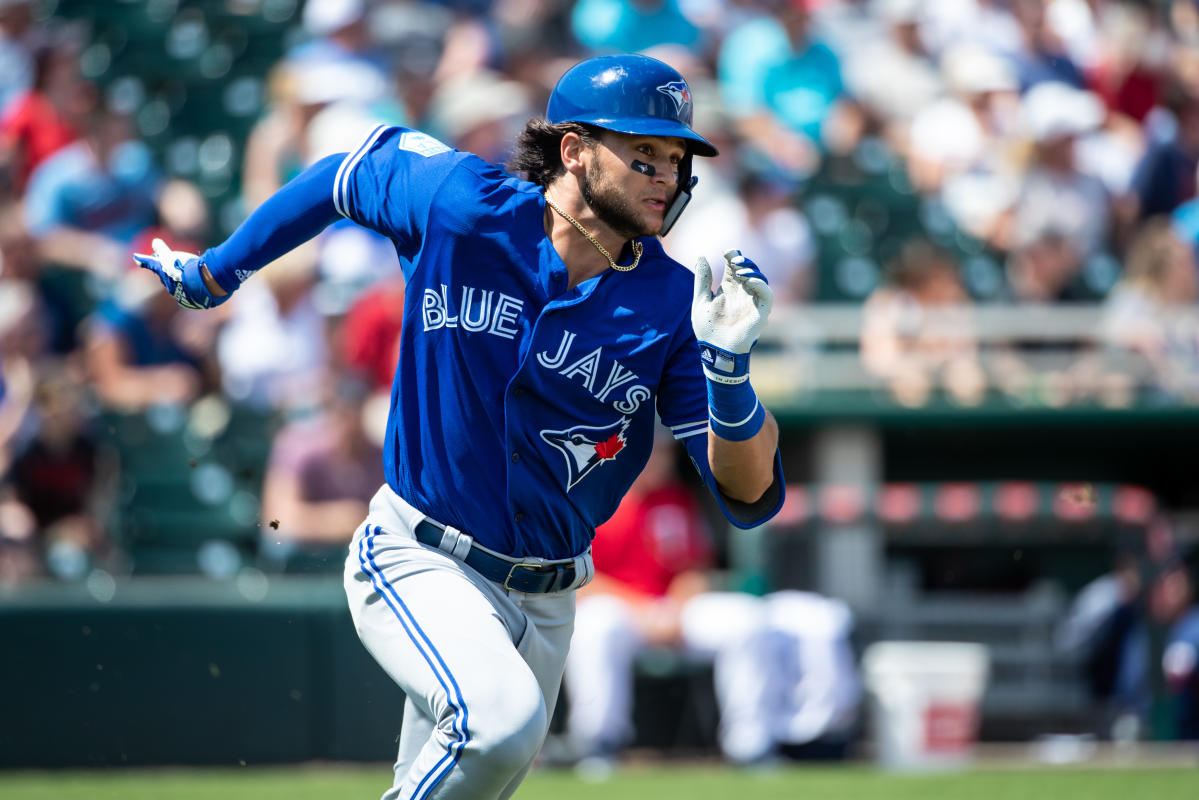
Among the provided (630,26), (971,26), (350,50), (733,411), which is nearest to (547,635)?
(733,411)

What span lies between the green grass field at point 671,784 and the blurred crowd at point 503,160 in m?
1.09

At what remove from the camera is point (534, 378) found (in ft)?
12.5

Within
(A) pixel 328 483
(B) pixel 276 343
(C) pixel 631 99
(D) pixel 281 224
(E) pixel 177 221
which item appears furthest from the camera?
(E) pixel 177 221

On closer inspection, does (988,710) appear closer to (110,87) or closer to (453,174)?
(453,174)

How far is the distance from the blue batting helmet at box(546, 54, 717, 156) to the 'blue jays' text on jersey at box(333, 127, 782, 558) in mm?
273

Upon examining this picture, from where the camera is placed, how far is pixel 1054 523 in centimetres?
872

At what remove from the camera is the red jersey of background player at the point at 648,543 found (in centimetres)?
824

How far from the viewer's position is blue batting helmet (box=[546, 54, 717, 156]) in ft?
12.6

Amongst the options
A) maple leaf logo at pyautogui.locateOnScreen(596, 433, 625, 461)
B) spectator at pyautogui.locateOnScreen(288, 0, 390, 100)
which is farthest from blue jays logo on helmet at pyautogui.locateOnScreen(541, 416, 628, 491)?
spectator at pyautogui.locateOnScreen(288, 0, 390, 100)

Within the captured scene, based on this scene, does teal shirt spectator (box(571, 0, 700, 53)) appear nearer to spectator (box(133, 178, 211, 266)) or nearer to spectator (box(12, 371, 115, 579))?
spectator (box(133, 178, 211, 266))

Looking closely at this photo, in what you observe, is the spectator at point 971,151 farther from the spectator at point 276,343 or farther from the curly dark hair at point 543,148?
the curly dark hair at point 543,148

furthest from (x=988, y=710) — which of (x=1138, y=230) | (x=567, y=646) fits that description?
(x=567, y=646)

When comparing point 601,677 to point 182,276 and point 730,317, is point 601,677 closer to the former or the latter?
point 182,276

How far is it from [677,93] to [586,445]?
86 centimetres
